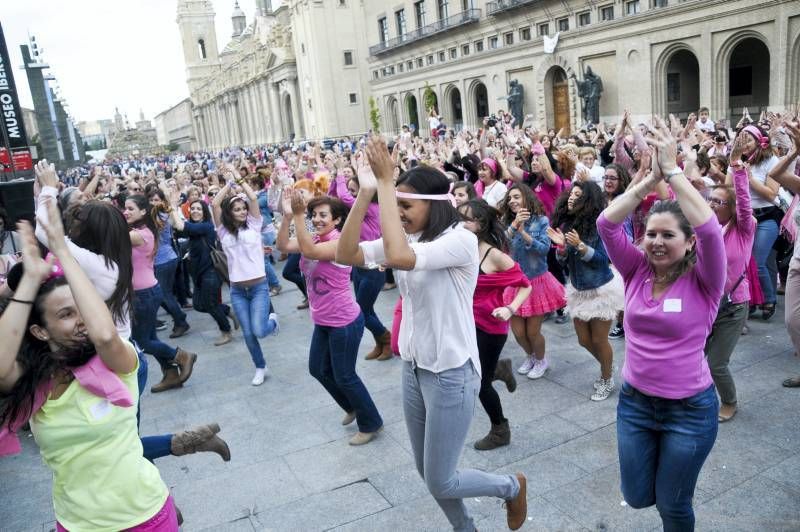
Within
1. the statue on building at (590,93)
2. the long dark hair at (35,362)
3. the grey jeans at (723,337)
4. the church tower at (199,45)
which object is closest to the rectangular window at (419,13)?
the statue on building at (590,93)

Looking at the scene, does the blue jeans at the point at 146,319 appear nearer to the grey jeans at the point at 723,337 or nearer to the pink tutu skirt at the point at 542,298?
the pink tutu skirt at the point at 542,298

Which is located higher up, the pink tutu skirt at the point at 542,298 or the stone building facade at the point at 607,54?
the stone building facade at the point at 607,54

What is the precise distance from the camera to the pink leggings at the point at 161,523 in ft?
8.08

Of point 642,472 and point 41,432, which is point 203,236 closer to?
point 41,432

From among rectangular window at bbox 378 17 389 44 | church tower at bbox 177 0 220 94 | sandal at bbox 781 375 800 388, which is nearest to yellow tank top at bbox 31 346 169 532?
sandal at bbox 781 375 800 388

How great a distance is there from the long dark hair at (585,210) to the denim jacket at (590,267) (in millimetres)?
93

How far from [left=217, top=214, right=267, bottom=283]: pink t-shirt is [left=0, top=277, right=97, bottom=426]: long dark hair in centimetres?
378

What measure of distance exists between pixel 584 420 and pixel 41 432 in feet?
12.2

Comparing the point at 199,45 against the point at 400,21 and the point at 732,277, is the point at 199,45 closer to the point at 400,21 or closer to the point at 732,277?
the point at 400,21

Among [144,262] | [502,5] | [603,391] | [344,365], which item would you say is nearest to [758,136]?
[603,391]

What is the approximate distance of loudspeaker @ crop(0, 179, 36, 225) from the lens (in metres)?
5.41

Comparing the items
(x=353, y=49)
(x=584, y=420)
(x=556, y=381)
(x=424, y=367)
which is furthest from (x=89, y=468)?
(x=353, y=49)

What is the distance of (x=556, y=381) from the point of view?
570cm

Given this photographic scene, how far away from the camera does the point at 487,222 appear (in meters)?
4.49
